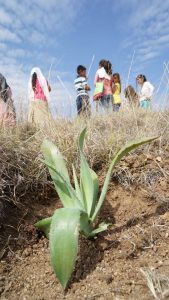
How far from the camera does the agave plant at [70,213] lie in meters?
1.18

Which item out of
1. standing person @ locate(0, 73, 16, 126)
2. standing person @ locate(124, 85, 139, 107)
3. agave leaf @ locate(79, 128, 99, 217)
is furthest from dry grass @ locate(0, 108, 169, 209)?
standing person @ locate(124, 85, 139, 107)

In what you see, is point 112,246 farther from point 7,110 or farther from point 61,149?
point 7,110

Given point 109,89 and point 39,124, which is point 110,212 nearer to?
point 39,124

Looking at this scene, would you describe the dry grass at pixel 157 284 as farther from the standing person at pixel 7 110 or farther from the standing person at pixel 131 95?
the standing person at pixel 131 95

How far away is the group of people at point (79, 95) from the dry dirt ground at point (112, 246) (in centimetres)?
102

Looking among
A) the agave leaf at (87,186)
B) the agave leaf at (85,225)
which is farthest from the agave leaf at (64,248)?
the agave leaf at (87,186)

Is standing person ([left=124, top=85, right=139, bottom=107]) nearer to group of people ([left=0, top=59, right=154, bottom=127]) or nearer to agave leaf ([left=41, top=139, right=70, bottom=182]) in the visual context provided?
group of people ([left=0, top=59, right=154, bottom=127])

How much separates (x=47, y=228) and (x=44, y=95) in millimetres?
2785

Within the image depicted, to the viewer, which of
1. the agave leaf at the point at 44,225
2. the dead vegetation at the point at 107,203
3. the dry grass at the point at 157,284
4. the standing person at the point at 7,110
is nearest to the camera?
the dry grass at the point at 157,284

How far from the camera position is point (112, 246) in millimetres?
1397

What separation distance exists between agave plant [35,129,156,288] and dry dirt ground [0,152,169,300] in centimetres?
8

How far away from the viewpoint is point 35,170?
1845mm

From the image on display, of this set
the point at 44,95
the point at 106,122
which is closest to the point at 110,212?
the point at 106,122

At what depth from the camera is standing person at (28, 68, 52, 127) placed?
10.3 ft
